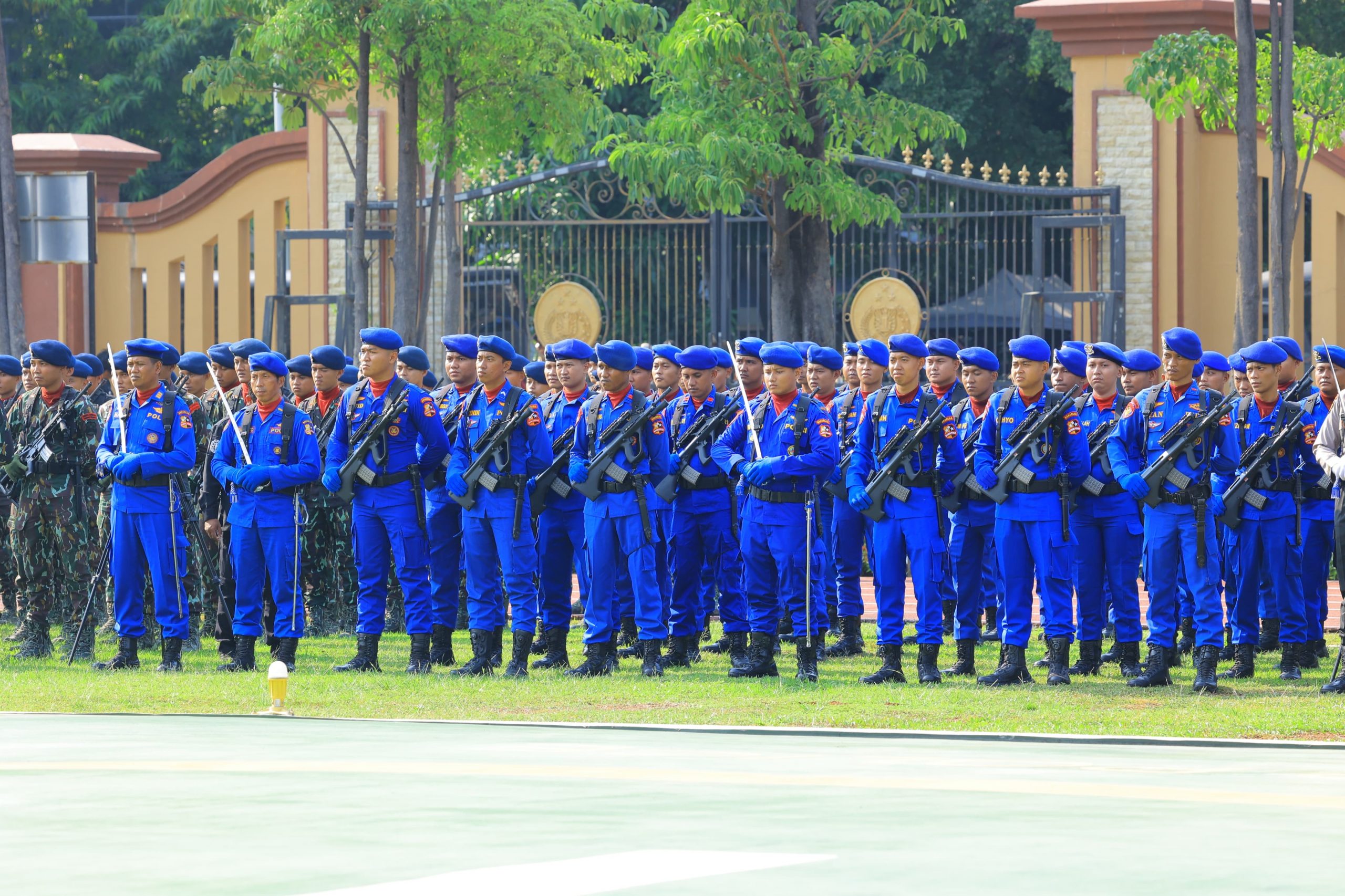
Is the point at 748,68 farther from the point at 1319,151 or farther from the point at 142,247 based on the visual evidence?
the point at 142,247

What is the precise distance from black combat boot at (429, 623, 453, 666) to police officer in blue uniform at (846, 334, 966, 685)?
8.18 feet

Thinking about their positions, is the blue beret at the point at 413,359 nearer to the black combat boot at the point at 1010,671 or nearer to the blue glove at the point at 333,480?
the blue glove at the point at 333,480

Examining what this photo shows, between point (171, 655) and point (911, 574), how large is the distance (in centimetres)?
426

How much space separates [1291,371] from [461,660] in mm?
5194

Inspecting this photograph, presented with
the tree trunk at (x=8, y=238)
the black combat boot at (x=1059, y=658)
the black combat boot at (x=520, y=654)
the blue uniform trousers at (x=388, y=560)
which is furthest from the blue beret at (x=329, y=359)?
the tree trunk at (x=8, y=238)

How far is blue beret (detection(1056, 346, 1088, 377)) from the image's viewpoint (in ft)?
41.5

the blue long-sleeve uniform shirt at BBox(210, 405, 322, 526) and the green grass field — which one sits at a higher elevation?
the blue long-sleeve uniform shirt at BBox(210, 405, 322, 526)

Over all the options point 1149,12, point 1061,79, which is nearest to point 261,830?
point 1149,12

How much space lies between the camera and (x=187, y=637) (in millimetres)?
14117

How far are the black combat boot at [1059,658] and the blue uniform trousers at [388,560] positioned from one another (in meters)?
3.43

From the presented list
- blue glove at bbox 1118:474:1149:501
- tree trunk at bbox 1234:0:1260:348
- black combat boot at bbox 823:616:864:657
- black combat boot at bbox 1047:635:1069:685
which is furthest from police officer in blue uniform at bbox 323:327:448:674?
tree trunk at bbox 1234:0:1260:348

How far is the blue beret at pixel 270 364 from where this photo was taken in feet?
41.4

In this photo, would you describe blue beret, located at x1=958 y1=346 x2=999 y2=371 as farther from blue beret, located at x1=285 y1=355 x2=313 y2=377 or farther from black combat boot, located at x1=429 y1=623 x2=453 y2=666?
blue beret, located at x1=285 y1=355 x2=313 y2=377

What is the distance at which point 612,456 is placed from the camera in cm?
1232
